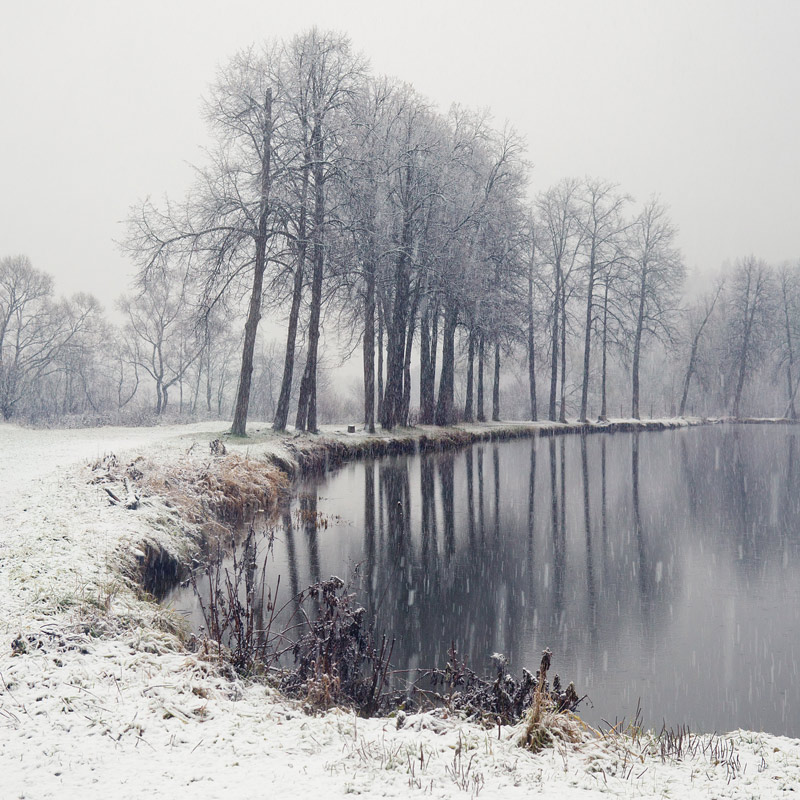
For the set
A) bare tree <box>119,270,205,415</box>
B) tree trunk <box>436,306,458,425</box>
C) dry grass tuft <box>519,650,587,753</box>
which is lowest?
dry grass tuft <box>519,650,587,753</box>

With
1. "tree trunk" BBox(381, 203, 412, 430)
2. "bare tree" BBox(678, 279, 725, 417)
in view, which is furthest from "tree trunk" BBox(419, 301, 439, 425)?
"bare tree" BBox(678, 279, 725, 417)

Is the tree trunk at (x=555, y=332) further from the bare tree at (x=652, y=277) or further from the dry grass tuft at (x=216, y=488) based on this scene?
the dry grass tuft at (x=216, y=488)

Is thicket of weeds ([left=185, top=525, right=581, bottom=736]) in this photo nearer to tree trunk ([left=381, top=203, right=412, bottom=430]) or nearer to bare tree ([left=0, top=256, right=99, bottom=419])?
tree trunk ([left=381, top=203, right=412, bottom=430])

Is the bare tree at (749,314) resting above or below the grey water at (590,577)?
above

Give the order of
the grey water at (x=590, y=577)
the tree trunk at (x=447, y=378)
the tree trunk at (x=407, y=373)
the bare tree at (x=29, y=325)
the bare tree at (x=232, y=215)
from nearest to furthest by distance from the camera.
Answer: the grey water at (x=590, y=577) < the bare tree at (x=232, y=215) < the tree trunk at (x=407, y=373) < the tree trunk at (x=447, y=378) < the bare tree at (x=29, y=325)

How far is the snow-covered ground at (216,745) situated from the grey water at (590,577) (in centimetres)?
135

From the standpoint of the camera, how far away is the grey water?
5.55 meters

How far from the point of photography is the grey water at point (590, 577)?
18.2ft

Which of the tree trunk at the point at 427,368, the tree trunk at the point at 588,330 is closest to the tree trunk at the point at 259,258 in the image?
the tree trunk at the point at 427,368

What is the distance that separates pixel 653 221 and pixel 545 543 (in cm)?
4088

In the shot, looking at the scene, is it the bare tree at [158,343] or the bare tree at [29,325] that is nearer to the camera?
the bare tree at [29,325]

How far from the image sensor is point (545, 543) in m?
10.4

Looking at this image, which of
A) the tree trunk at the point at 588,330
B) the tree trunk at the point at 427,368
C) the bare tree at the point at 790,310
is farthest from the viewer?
the bare tree at the point at 790,310

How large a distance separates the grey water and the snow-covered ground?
53.3 inches
